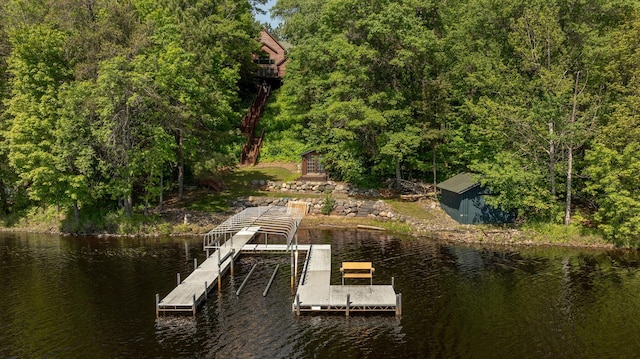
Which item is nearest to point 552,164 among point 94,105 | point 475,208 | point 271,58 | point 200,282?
point 475,208

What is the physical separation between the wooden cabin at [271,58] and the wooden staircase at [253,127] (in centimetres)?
272

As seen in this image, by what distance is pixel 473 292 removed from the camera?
2697cm

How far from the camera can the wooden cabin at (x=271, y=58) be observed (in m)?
78.4

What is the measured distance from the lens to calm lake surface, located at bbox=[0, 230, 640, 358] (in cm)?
2039

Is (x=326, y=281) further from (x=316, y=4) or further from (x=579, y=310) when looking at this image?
(x=316, y=4)

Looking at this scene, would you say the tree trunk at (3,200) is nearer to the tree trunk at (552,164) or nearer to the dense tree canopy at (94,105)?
the dense tree canopy at (94,105)

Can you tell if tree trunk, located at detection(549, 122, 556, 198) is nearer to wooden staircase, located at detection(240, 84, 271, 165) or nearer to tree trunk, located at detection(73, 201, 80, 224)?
wooden staircase, located at detection(240, 84, 271, 165)

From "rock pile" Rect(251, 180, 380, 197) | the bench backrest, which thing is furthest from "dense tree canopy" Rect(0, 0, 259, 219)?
the bench backrest

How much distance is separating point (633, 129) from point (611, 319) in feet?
64.7

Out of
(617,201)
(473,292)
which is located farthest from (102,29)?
(617,201)

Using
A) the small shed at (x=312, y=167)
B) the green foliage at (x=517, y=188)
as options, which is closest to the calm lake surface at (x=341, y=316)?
the green foliage at (x=517, y=188)

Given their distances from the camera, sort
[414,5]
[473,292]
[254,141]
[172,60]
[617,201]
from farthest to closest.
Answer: [254,141]
[414,5]
[172,60]
[617,201]
[473,292]

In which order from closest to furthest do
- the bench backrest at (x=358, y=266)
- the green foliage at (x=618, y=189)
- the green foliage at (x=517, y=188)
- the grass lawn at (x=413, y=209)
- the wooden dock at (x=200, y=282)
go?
the wooden dock at (x=200, y=282) → the bench backrest at (x=358, y=266) → the green foliage at (x=618, y=189) → the green foliage at (x=517, y=188) → the grass lawn at (x=413, y=209)

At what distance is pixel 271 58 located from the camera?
80.4 meters
